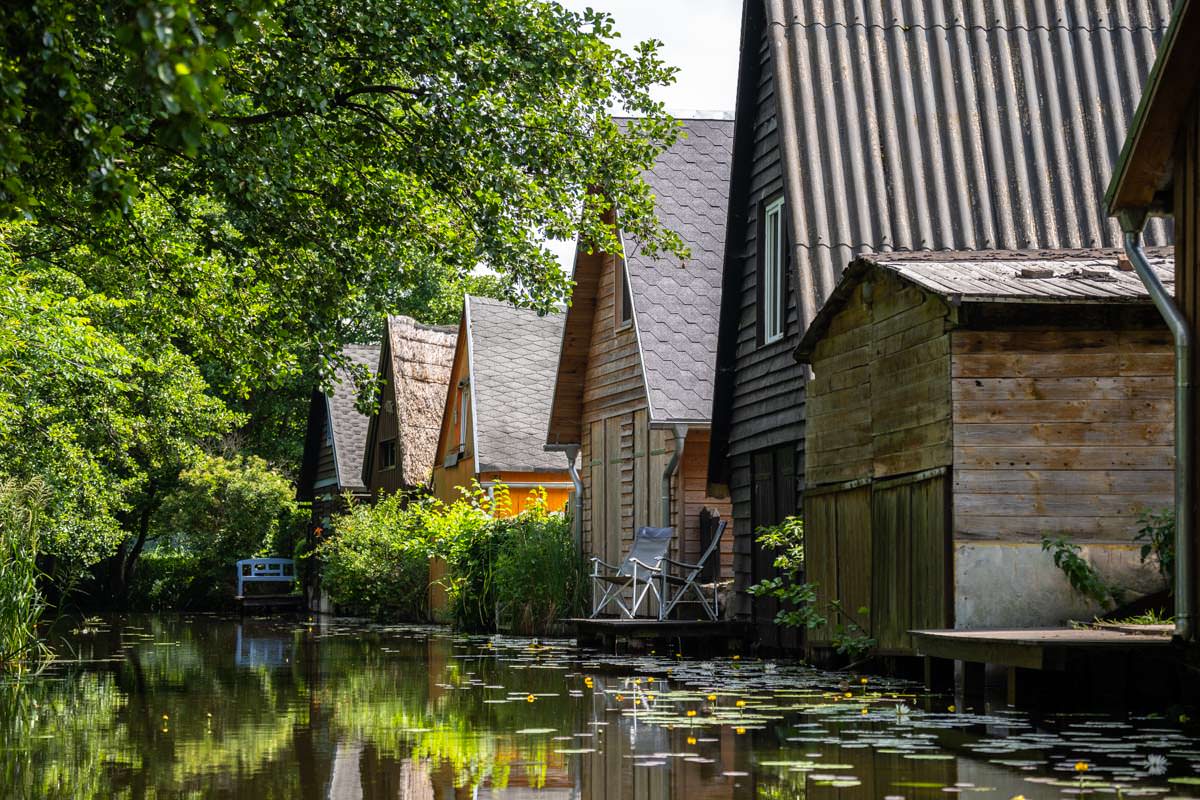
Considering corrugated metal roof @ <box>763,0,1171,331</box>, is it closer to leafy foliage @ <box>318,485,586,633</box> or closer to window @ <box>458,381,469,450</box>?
leafy foliage @ <box>318,485,586,633</box>

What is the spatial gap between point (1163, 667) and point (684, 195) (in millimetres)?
13510

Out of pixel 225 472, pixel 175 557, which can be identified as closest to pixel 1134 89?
pixel 225 472

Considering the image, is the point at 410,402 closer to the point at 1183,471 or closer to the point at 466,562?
the point at 466,562

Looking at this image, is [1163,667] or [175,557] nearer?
[1163,667]

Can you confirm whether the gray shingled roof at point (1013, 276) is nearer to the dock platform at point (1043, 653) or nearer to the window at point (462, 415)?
the dock platform at point (1043, 653)

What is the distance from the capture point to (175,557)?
47.1m

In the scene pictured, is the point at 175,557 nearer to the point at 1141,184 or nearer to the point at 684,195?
the point at 684,195

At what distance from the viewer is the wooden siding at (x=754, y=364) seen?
1705 cm

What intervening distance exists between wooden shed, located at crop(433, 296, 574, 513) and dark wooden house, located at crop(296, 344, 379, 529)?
6157 mm

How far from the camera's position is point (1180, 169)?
382 inches

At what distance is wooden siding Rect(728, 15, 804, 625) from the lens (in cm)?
1705

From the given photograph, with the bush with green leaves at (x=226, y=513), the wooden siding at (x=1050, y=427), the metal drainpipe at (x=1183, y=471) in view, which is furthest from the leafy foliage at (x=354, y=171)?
the bush with green leaves at (x=226, y=513)

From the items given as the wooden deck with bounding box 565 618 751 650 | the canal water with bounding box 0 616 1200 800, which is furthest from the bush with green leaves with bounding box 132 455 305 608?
the canal water with bounding box 0 616 1200 800

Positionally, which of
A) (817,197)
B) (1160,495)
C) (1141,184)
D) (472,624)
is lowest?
(472,624)
